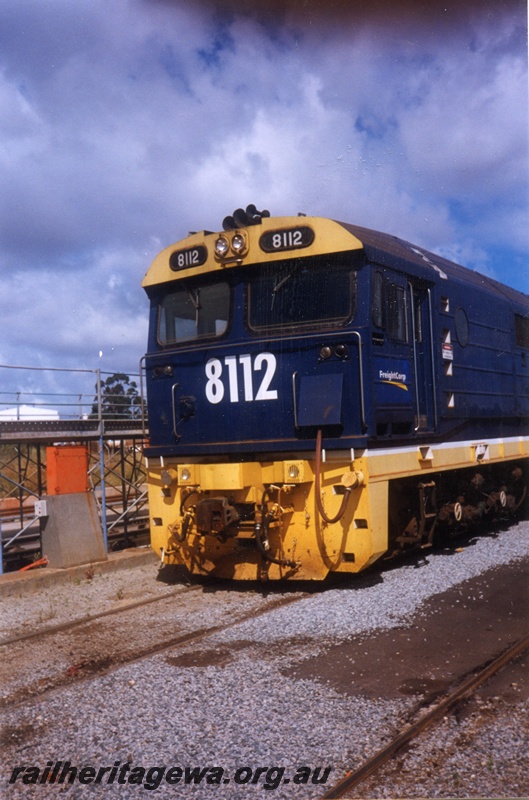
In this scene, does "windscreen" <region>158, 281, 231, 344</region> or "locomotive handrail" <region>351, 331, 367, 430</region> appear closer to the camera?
"locomotive handrail" <region>351, 331, 367, 430</region>

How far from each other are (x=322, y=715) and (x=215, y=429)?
3904mm

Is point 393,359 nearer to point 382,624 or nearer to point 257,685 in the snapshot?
point 382,624

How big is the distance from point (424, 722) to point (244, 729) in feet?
3.21

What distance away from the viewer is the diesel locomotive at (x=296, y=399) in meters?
6.89

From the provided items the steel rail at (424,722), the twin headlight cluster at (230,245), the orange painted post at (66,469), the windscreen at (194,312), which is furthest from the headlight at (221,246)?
the steel rail at (424,722)

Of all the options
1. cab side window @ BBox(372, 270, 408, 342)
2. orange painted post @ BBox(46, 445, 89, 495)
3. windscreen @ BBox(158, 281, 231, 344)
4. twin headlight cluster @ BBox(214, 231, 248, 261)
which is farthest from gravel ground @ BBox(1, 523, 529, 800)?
orange painted post @ BBox(46, 445, 89, 495)

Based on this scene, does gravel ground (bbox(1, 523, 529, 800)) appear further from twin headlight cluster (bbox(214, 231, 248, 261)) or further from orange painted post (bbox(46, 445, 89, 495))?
orange painted post (bbox(46, 445, 89, 495))

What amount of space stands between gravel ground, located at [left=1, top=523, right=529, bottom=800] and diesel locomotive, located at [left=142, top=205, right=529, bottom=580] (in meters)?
1.33

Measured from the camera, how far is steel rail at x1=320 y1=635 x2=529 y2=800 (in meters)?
3.36

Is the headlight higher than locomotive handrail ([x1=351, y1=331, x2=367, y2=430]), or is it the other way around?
the headlight

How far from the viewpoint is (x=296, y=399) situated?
7.11 metres

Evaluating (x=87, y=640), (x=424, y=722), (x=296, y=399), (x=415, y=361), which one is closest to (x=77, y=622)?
(x=87, y=640)

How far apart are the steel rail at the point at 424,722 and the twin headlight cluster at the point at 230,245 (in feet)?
14.5

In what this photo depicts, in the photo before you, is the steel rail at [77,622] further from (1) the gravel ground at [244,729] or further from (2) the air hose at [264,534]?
(1) the gravel ground at [244,729]
